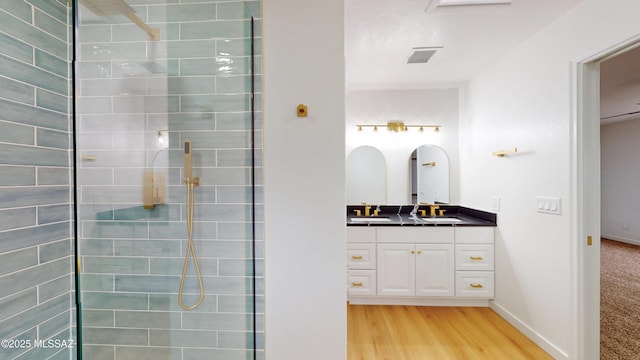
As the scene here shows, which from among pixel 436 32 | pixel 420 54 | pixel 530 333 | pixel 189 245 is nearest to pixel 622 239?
pixel 530 333

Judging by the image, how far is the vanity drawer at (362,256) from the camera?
2725 mm

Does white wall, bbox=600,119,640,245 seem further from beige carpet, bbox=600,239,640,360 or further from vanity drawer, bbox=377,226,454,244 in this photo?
vanity drawer, bbox=377,226,454,244

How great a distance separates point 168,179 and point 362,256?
6.57ft

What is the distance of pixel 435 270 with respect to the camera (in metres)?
2.71

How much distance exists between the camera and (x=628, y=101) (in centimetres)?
403

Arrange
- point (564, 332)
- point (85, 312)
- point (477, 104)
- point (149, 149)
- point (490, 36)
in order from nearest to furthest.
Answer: point (85, 312) → point (149, 149) → point (564, 332) → point (490, 36) → point (477, 104)

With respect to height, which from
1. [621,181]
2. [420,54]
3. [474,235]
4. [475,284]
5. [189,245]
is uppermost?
[420,54]

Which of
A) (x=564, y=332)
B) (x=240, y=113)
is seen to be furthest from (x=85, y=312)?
(x=564, y=332)

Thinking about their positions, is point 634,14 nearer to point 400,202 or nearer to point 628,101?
point 400,202

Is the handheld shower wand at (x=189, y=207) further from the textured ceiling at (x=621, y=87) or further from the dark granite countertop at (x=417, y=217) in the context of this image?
the textured ceiling at (x=621, y=87)

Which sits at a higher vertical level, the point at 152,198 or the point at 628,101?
the point at 628,101

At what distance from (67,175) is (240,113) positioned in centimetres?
101

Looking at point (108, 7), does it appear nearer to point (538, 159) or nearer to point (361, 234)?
point (361, 234)

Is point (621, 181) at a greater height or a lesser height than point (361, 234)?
greater
